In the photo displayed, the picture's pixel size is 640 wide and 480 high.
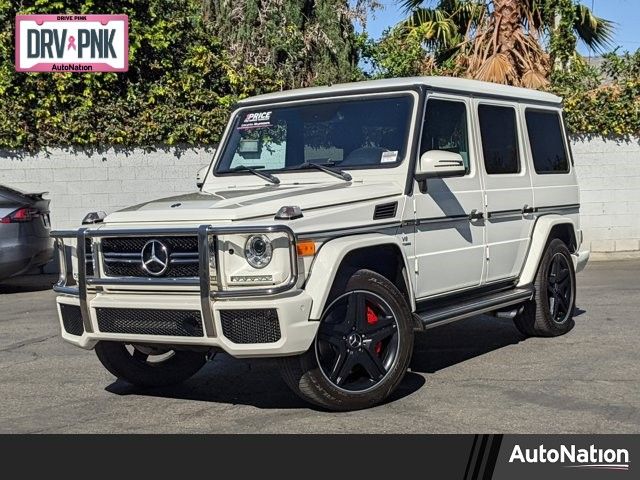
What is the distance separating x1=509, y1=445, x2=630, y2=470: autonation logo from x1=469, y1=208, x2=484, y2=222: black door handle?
8.61ft

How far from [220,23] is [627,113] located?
308 inches

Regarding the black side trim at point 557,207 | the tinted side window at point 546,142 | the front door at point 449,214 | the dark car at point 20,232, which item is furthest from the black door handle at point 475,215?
the dark car at point 20,232

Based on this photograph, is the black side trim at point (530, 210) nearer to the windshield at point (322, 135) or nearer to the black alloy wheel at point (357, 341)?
the windshield at point (322, 135)

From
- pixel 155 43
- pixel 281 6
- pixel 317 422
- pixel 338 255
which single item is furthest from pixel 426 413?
pixel 281 6

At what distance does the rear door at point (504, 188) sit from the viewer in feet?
24.9

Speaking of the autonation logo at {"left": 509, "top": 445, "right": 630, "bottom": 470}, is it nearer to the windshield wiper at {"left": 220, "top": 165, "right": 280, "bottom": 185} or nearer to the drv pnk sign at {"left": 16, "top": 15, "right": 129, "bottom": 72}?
the windshield wiper at {"left": 220, "top": 165, "right": 280, "bottom": 185}

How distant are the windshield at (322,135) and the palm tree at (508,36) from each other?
9.19 m

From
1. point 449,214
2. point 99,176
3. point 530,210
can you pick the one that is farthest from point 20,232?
point 449,214

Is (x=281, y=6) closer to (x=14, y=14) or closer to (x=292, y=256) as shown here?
(x=14, y=14)

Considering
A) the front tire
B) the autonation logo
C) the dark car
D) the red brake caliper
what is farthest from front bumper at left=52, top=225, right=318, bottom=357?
the dark car

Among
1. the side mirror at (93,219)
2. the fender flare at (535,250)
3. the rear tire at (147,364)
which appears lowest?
the rear tire at (147,364)

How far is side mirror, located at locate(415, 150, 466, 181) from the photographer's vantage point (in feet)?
21.5

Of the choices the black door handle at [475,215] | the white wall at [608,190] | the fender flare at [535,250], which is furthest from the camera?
the white wall at [608,190]

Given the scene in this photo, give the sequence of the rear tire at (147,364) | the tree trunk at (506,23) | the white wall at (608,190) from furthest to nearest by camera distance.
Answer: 1. the tree trunk at (506,23)
2. the white wall at (608,190)
3. the rear tire at (147,364)
